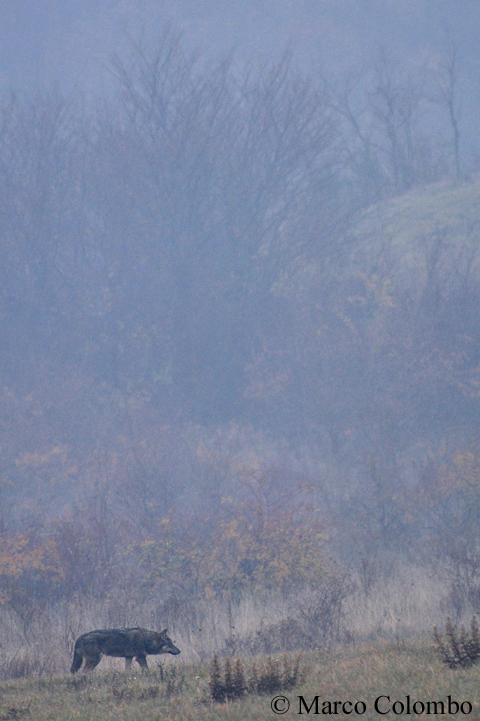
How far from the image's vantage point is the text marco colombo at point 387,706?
4855 mm

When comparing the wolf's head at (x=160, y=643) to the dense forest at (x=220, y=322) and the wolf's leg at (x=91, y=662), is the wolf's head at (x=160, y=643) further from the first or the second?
the dense forest at (x=220, y=322)

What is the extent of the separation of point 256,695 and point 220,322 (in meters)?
28.7

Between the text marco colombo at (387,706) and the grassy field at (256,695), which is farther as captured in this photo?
the grassy field at (256,695)

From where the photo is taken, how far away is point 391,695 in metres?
5.35

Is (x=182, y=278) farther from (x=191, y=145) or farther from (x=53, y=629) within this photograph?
(x=53, y=629)

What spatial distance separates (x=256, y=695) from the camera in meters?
5.91

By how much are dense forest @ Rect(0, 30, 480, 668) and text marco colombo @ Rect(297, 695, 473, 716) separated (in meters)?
12.4

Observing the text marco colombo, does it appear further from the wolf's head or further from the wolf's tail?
the wolf's tail

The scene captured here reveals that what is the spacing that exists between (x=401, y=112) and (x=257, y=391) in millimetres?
36743

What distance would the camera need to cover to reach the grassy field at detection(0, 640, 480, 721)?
207 inches

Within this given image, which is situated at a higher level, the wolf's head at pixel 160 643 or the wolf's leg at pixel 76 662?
the wolf's head at pixel 160 643

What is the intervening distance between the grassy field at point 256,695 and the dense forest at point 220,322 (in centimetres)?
1046

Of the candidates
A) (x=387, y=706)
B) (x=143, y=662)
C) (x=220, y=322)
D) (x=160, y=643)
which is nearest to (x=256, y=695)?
(x=387, y=706)

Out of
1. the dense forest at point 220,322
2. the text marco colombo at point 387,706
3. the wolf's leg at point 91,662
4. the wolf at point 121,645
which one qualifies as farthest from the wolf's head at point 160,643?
the dense forest at point 220,322
